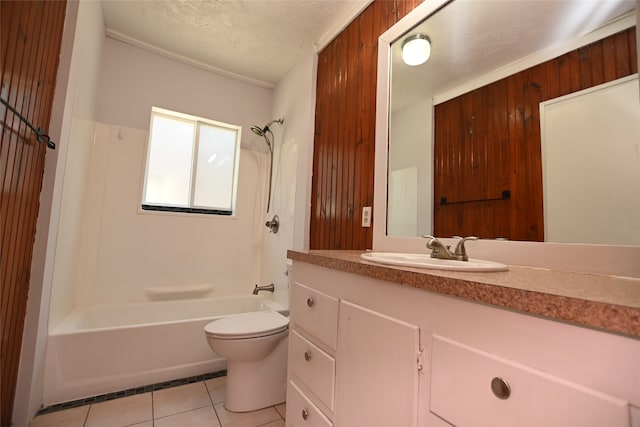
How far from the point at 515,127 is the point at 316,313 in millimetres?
1044

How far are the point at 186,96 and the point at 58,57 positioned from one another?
125 centimetres

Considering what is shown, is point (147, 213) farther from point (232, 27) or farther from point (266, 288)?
point (232, 27)

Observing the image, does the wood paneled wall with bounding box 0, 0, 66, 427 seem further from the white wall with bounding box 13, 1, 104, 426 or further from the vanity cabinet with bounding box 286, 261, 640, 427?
the vanity cabinet with bounding box 286, 261, 640, 427

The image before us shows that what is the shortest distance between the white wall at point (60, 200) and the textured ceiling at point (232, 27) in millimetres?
323

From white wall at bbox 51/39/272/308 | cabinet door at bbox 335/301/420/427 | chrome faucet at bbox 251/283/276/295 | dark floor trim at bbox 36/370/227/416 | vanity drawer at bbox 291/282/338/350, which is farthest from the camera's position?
chrome faucet at bbox 251/283/276/295

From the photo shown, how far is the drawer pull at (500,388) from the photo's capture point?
508 millimetres

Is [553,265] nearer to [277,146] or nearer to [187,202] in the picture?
[277,146]

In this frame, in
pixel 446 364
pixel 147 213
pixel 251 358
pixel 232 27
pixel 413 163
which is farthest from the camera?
pixel 147 213

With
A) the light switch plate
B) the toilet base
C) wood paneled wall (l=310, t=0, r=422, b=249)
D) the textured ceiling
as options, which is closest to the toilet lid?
the toilet base

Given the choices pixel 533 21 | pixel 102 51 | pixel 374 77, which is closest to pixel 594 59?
pixel 533 21

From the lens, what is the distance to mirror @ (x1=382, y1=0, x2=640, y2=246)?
862 mm

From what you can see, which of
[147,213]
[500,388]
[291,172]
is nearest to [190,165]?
[147,213]

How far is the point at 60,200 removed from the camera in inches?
62.0

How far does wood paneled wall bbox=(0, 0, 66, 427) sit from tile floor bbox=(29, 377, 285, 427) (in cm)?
30
